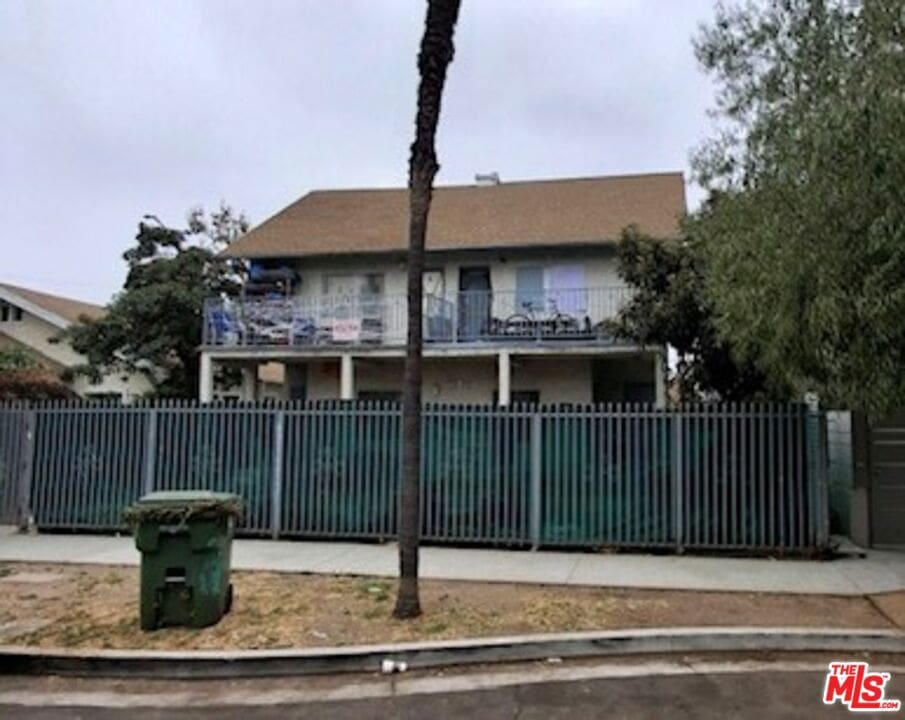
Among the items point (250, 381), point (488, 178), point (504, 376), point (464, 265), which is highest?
point (488, 178)

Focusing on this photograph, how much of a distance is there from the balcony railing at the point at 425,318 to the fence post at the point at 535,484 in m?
7.25

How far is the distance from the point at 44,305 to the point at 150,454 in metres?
21.6


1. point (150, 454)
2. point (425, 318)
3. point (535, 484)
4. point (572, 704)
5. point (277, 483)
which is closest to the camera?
point (572, 704)

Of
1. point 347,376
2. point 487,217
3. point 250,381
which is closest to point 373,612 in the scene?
point 347,376

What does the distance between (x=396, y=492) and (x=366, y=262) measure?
11157 mm

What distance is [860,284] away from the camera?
7012 millimetres

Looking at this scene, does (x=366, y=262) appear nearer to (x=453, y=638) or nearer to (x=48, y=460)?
(x=48, y=460)

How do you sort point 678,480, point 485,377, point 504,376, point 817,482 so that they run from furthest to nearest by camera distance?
point 485,377 → point 504,376 → point 678,480 → point 817,482

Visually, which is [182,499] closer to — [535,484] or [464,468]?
[464,468]

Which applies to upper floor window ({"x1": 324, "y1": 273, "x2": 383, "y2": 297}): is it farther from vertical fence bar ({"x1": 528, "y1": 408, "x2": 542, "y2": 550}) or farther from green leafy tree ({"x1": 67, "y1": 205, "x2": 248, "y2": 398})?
vertical fence bar ({"x1": 528, "y1": 408, "x2": 542, "y2": 550})

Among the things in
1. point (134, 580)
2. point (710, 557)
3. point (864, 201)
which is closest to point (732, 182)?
point (864, 201)

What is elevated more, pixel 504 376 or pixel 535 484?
pixel 504 376

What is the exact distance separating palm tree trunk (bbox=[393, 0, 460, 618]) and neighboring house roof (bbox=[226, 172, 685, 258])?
1271cm

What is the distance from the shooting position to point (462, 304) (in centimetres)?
2008
